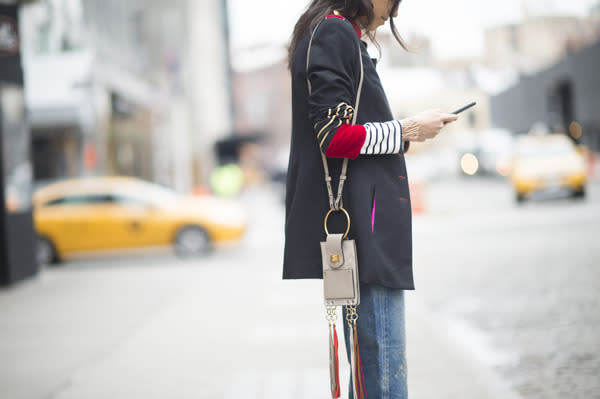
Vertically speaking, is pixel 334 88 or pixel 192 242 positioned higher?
pixel 334 88

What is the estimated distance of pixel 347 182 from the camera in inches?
77.8

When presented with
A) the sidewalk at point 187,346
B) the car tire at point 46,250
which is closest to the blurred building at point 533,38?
the car tire at point 46,250

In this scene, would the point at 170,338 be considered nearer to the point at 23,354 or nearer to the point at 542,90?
the point at 23,354

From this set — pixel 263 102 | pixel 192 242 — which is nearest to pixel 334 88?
pixel 192 242

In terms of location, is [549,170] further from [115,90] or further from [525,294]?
[115,90]

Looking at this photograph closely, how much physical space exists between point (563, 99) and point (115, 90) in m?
31.3

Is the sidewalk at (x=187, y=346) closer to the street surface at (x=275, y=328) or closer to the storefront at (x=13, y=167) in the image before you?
the street surface at (x=275, y=328)

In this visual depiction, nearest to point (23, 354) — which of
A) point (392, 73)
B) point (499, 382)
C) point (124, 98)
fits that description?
point (499, 382)

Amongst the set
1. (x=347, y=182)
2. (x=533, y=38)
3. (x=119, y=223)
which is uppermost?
(x=533, y=38)

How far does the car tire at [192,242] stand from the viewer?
1136 cm

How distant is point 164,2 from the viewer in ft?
90.5

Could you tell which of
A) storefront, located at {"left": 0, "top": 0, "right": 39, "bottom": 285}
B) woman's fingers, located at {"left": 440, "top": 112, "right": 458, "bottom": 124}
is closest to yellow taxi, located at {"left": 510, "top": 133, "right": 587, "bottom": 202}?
storefront, located at {"left": 0, "top": 0, "right": 39, "bottom": 285}

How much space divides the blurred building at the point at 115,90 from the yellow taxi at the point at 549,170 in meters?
10.5

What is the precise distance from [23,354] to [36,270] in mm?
4275
